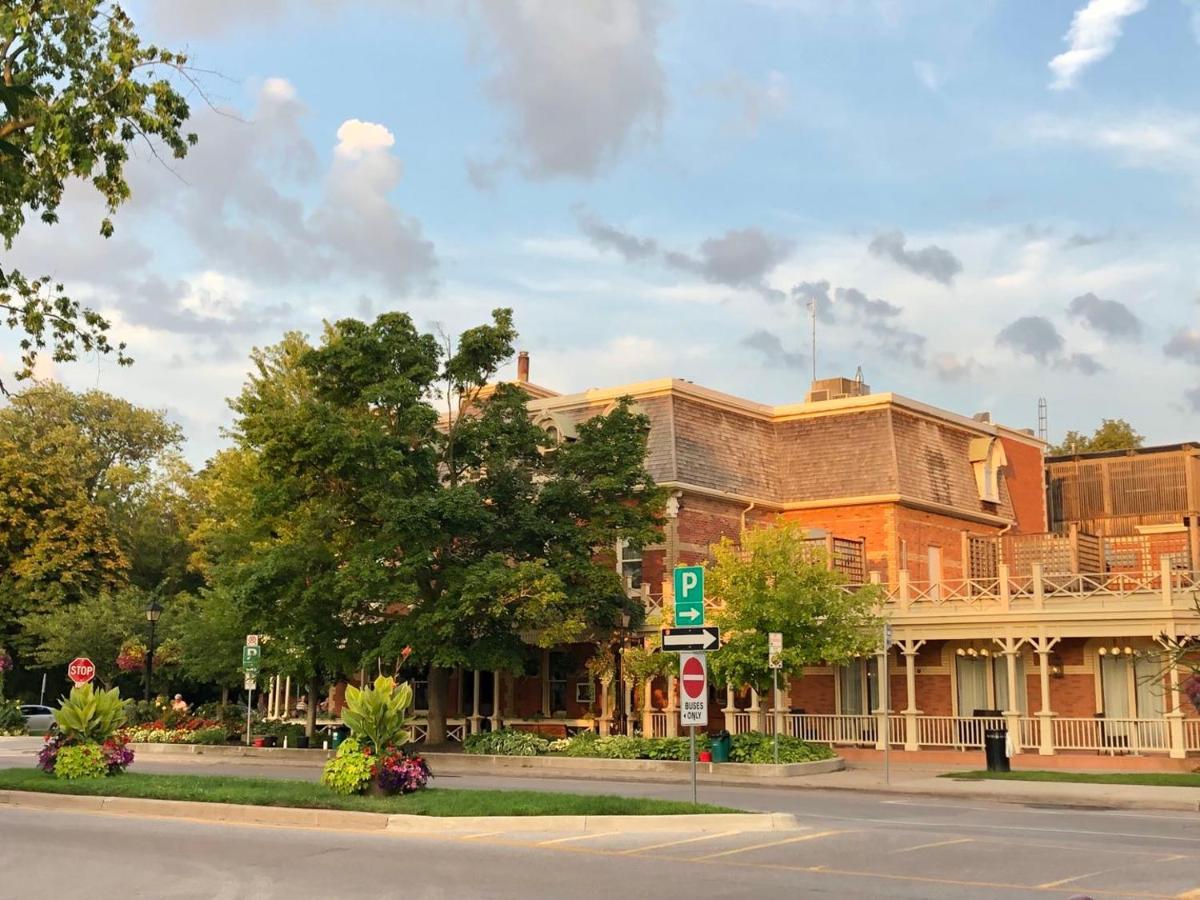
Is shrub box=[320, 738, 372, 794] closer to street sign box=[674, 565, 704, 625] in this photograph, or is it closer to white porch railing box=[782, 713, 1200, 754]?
street sign box=[674, 565, 704, 625]

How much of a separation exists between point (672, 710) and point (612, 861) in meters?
22.1

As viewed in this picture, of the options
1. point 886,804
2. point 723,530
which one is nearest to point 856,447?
point 723,530

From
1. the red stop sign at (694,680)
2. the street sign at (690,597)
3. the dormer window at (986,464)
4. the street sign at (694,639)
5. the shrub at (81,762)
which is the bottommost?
the shrub at (81,762)

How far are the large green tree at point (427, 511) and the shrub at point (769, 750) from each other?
16.6 ft

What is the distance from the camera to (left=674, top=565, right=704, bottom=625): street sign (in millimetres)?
18781

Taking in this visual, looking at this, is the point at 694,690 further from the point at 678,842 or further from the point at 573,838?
the point at 573,838

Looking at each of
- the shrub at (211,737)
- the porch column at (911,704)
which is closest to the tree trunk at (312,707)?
the shrub at (211,737)

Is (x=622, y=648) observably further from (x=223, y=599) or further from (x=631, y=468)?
(x=223, y=599)

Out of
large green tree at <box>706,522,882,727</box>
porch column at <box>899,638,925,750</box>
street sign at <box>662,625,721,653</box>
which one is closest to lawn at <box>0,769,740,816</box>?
street sign at <box>662,625,721,653</box>

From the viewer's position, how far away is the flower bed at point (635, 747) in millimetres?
30234

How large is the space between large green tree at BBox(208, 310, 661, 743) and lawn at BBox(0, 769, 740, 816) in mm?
11534

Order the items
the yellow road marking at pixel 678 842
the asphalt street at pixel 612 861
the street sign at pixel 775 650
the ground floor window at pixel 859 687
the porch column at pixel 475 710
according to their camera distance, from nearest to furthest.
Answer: the asphalt street at pixel 612 861, the yellow road marking at pixel 678 842, the street sign at pixel 775 650, the ground floor window at pixel 859 687, the porch column at pixel 475 710

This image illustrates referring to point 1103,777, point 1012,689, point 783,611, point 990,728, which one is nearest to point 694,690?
point 783,611

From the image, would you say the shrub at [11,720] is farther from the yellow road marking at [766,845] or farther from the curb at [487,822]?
the yellow road marking at [766,845]
